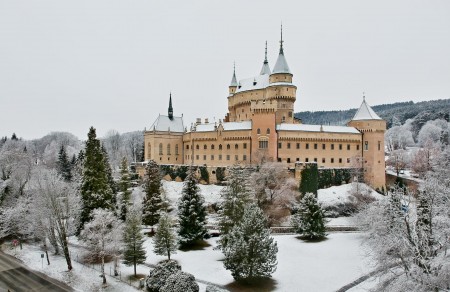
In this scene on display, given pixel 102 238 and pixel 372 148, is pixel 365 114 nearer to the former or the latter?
pixel 372 148

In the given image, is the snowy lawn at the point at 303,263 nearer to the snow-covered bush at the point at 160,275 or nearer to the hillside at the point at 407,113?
the snow-covered bush at the point at 160,275

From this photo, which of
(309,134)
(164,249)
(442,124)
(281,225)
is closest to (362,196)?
(281,225)

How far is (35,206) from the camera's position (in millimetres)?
31828

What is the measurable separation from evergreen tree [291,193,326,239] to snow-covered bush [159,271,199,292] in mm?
16360

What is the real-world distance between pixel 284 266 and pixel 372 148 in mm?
35493

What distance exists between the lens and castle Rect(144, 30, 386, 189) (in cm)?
5714

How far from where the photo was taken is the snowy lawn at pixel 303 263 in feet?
87.8

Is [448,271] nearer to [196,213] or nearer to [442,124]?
[196,213]

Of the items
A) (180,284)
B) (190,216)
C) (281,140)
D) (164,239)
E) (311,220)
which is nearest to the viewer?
(180,284)

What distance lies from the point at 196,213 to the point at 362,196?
2256 cm

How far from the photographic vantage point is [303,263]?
101 feet

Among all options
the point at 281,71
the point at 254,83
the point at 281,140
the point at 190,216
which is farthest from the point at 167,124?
the point at 190,216

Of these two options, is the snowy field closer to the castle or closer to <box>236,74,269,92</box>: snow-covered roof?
the castle

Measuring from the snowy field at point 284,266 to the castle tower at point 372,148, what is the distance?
2113 cm
